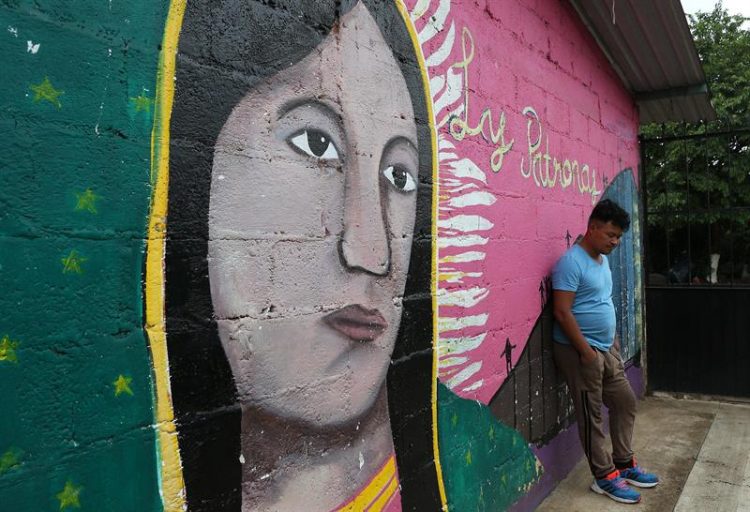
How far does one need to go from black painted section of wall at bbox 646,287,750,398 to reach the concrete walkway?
11.8 inches

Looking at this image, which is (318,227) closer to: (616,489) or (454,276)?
(454,276)

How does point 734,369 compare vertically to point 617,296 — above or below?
below

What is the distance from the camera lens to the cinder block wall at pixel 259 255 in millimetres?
1249

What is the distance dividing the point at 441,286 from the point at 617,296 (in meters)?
3.33

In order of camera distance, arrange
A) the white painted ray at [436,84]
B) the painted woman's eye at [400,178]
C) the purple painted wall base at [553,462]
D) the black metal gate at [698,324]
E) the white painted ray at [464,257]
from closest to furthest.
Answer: the painted woman's eye at [400,178], the white painted ray at [436,84], the white painted ray at [464,257], the purple painted wall base at [553,462], the black metal gate at [698,324]

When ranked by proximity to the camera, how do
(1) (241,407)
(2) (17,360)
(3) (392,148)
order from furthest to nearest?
(3) (392,148)
(1) (241,407)
(2) (17,360)

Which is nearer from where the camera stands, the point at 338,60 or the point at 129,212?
the point at 129,212

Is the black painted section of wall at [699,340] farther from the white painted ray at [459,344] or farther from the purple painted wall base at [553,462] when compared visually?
the white painted ray at [459,344]

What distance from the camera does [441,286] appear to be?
2562mm

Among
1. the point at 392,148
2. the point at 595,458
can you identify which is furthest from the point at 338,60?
the point at 595,458

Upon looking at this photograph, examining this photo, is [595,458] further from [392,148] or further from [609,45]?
[609,45]

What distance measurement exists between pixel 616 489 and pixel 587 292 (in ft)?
4.07

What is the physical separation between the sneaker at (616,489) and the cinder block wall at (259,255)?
0.76 meters

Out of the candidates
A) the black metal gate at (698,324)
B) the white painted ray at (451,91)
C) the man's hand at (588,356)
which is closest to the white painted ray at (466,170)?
the white painted ray at (451,91)
